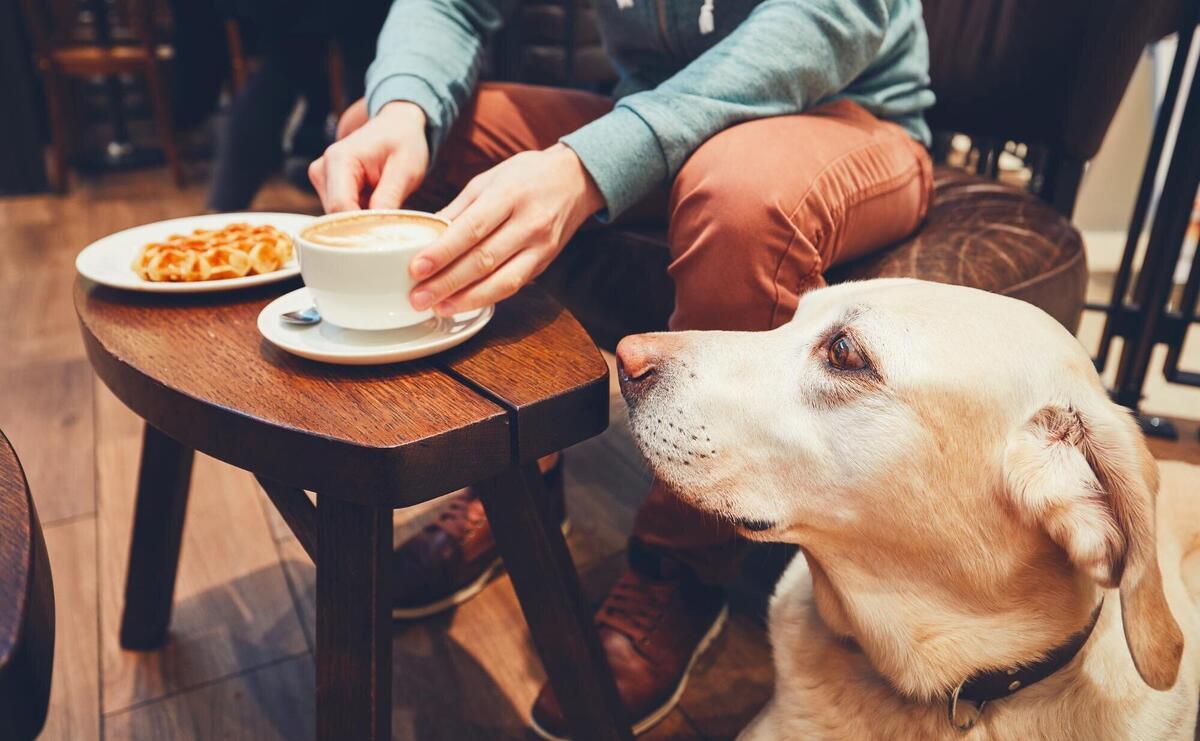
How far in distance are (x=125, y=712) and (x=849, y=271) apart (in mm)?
1128

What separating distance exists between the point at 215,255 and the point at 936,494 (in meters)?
0.77

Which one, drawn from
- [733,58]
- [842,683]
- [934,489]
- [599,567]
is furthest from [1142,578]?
[599,567]

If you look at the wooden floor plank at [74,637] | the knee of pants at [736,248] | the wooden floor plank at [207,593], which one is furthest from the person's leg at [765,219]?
the wooden floor plank at [74,637]

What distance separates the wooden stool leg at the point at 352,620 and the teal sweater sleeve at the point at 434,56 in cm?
59

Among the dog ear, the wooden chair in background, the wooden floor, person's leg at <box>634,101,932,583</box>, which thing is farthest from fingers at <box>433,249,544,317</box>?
the wooden chair in background

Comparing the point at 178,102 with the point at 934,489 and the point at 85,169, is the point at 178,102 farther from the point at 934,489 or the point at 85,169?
the point at 934,489

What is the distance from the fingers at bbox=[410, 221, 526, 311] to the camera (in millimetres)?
771

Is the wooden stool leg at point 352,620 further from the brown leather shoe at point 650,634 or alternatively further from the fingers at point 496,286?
the brown leather shoe at point 650,634

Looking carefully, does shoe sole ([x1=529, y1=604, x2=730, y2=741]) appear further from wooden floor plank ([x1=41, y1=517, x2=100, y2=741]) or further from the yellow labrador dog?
wooden floor plank ([x1=41, y1=517, x2=100, y2=741])

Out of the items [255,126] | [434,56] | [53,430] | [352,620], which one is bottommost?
[53,430]

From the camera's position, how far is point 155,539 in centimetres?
121

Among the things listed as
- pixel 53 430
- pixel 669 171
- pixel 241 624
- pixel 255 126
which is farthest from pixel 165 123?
pixel 669 171

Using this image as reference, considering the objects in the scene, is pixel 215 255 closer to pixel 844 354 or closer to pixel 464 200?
pixel 464 200

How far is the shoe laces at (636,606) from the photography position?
3.92ft
